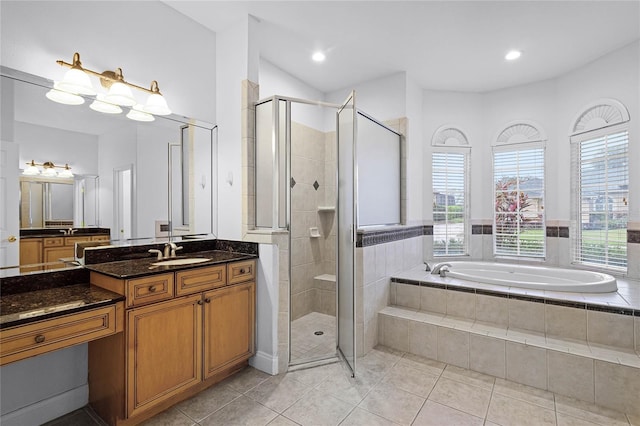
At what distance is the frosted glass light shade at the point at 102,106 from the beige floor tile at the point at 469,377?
3.05 meters

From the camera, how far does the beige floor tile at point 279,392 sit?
6.62 ft

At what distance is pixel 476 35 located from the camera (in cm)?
280

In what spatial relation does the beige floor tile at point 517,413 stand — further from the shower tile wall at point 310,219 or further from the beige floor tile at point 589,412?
the shower tile wall at point 310,219

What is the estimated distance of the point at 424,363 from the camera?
8.45 feet

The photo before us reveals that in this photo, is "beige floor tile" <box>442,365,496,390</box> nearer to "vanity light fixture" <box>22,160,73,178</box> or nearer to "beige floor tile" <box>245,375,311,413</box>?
"beige floor tile" <box>245,375,311,413</box>

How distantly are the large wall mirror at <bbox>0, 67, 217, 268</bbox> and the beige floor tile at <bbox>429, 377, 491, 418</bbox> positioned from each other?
2142mm

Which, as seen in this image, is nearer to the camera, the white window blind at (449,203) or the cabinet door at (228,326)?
the cabinet door at (228,326)

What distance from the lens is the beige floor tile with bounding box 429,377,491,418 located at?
6.52 ft

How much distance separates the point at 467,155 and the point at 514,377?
2798mm

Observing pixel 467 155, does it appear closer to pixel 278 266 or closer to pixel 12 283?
pixel 278 266

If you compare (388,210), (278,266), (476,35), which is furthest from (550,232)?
(278,266)

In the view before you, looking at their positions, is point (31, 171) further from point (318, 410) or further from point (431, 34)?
point (431, 34)

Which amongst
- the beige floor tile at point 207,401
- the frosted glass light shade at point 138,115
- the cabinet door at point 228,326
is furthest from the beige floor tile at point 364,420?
the frosted glass light shade at point 138,115

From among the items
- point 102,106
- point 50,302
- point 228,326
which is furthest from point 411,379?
point 102,106
